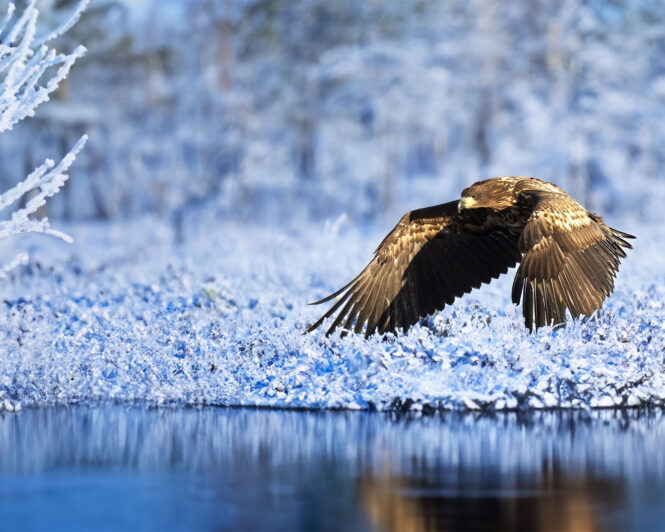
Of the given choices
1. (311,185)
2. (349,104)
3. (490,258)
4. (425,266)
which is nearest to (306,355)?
(425,266)

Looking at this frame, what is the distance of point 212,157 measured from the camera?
35.2 metres

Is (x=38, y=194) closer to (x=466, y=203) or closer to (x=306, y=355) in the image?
(x=306, y=355)

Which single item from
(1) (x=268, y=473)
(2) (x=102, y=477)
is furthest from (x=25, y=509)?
(1) (x=268, y=473)

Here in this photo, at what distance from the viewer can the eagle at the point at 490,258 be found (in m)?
9.26

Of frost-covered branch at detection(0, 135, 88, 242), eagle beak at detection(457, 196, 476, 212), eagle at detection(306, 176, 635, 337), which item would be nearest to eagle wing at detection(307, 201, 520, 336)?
eagle at detection(306, 176, 635, 337)

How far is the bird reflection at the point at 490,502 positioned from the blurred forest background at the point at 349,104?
21103 millimetres

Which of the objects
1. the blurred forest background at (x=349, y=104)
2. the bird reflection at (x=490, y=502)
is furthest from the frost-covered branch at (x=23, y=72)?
the blurred forest background at (x=349, y=104)

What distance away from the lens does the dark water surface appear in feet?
20.6

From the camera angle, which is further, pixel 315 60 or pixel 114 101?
pixel 114 101

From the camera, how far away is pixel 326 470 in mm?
7570

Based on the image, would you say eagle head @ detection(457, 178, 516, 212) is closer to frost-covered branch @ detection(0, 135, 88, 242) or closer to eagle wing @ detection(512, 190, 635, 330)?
eagle wing @ detection(512, 190, 635, 330)

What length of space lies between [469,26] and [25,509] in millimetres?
39829

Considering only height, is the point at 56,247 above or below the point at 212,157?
below

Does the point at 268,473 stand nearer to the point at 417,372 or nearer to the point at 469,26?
the point at 417,372
